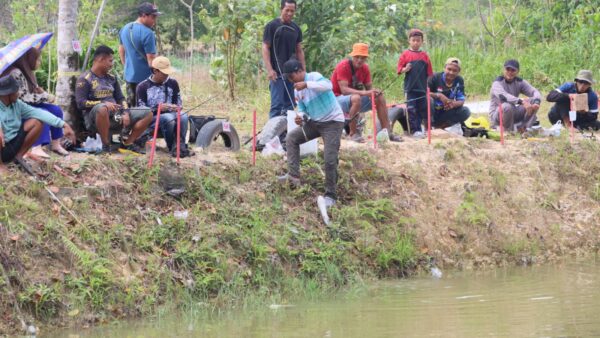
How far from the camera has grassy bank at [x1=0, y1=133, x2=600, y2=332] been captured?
9133mm

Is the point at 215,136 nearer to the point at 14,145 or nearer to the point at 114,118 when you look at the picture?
the point at 114,118

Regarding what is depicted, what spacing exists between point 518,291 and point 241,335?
3196 mm

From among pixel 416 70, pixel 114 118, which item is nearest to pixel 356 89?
pixel 416 70

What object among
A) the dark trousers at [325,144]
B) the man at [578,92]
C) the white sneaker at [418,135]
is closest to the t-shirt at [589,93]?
the man at [578,92]

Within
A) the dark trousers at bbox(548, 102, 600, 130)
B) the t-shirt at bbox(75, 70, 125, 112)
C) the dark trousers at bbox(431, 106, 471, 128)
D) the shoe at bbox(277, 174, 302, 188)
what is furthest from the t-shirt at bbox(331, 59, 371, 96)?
the dark trousers at bbox(548, 102, 600, 130)

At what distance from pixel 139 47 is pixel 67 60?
89cm

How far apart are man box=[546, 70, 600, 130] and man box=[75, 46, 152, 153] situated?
22.4 feet

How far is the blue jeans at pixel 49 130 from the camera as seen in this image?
417 inches

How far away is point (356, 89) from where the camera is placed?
1327 centimetres

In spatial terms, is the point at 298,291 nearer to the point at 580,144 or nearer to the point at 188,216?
the point at 188,216

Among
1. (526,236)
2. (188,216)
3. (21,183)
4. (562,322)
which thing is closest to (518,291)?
(562,322)

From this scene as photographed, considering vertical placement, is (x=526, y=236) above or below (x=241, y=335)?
below

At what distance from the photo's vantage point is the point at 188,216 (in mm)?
10438

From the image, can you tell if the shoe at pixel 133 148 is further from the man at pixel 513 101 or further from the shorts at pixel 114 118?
the man at pixel 513 101
